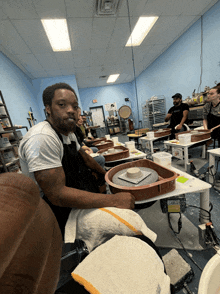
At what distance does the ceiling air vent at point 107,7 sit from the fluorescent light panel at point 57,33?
2.53 ft

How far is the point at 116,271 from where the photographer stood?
15.1 inches

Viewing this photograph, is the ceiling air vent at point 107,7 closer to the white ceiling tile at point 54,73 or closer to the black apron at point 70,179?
the black apron at point 70,179

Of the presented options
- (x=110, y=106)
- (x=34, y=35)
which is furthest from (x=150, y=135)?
(x=110, y=106)

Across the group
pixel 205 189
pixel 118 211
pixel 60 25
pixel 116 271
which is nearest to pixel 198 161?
pixel 205 189

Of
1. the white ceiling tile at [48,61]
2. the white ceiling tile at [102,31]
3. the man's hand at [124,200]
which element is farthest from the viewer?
the white ceiling tile at [48,61]

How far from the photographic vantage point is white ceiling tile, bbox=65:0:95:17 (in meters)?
2.27

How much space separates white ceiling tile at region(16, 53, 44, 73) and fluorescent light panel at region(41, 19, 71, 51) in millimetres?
813

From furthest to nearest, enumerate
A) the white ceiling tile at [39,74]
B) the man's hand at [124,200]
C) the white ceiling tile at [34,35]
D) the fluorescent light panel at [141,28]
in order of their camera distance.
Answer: the white ceiling tile at [39,74]
the fluorescent light panel at [141,28]
the white ceiling tile at [34,35]
the man's hand at [124,200]

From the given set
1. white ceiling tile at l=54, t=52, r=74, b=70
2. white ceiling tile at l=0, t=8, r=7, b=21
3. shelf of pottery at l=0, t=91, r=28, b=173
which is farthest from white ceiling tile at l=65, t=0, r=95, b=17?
shelf of pottery at l=0, t=91, r=28, b=173

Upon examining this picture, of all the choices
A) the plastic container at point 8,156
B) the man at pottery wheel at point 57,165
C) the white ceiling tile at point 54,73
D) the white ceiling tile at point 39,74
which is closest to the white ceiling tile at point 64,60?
the white ceiling tile at point 54,73

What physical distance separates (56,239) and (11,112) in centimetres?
374

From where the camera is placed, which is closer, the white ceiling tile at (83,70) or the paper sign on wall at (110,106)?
the white ceiling tile at (83,70)

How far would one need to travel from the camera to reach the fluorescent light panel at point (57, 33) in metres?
2.66

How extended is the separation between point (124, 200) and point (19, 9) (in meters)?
3.48
